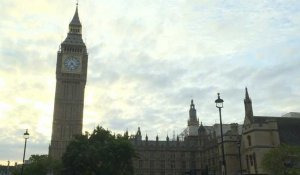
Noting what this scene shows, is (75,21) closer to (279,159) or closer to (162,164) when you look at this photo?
(162,164)

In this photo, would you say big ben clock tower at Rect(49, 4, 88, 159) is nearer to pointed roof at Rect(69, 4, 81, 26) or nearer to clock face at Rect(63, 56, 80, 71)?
clock face at Rect(63, 56, 80, 71)

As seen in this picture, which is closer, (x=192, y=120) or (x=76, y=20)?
(x=76, y=20)

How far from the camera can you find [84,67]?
459 ft

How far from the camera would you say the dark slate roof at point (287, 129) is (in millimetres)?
76438

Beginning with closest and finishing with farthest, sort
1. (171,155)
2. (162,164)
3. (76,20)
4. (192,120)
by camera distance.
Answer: (162,164) < (171,155) < (76,20) < (192,120)

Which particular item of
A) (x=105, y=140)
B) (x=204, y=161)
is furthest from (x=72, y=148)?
(x=204, y=161)

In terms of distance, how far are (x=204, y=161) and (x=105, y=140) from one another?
5530 cm

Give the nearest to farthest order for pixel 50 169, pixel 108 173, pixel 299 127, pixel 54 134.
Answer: pixel 108 173 < pixel 299 127 < pixel 50 169 < pixel 54 134

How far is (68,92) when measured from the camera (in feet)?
444

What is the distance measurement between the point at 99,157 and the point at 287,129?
40527 millimetres

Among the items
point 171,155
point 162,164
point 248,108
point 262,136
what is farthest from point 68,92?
point 262,136

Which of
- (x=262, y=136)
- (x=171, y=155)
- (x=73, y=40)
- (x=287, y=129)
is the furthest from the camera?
(x=73, y=40)

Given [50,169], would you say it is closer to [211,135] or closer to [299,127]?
[211,135]

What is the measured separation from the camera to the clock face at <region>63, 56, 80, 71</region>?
138 m
